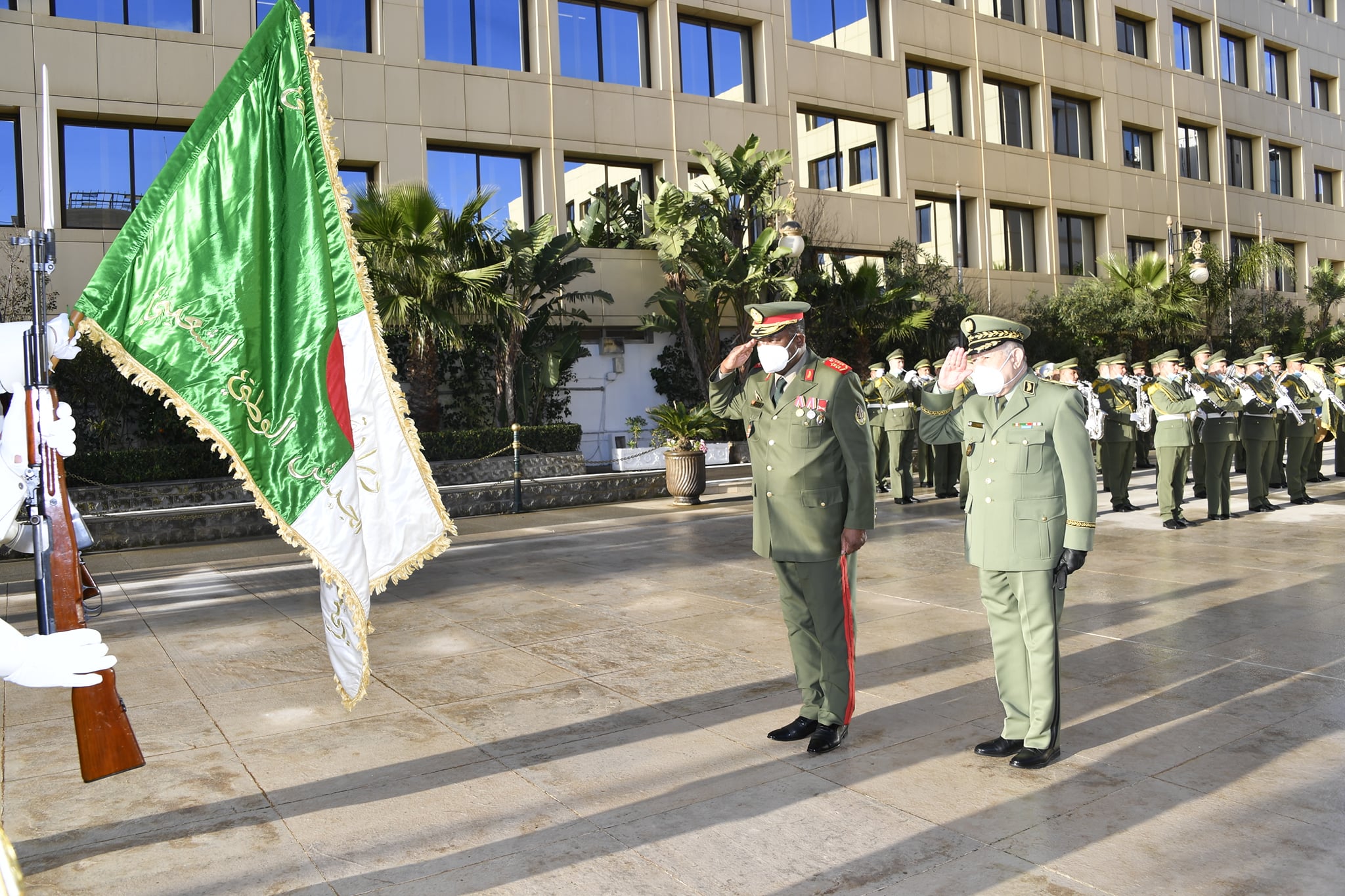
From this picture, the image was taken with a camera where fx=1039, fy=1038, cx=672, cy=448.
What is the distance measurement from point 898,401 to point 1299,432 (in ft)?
18.2

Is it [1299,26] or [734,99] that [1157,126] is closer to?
[1299,26]

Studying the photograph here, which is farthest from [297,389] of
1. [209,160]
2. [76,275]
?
[76,275]

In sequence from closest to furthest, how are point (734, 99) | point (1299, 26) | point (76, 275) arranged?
point (76, 275), point (734, 99), point (1299, 26)

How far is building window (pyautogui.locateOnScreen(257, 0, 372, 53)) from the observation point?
19625 mm

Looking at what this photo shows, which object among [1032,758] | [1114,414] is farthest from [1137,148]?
[1032,758]

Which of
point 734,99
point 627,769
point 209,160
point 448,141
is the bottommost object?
point 627,769

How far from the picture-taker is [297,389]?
3.79m

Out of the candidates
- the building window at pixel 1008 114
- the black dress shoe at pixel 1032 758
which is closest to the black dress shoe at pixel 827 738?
the black dress shoe at pixel 1032 758

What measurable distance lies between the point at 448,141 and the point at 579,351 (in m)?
5.01

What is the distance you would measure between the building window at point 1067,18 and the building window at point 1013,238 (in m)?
5.65

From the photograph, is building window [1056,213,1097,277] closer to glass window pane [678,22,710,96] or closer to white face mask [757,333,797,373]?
glass window pane [678,22,710,96]

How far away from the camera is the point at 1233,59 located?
35.7m

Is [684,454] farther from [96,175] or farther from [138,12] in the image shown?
[138,12]

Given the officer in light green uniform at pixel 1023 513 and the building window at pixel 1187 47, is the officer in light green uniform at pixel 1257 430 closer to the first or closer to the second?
the officer in light green uniform at pixel 1023 513
